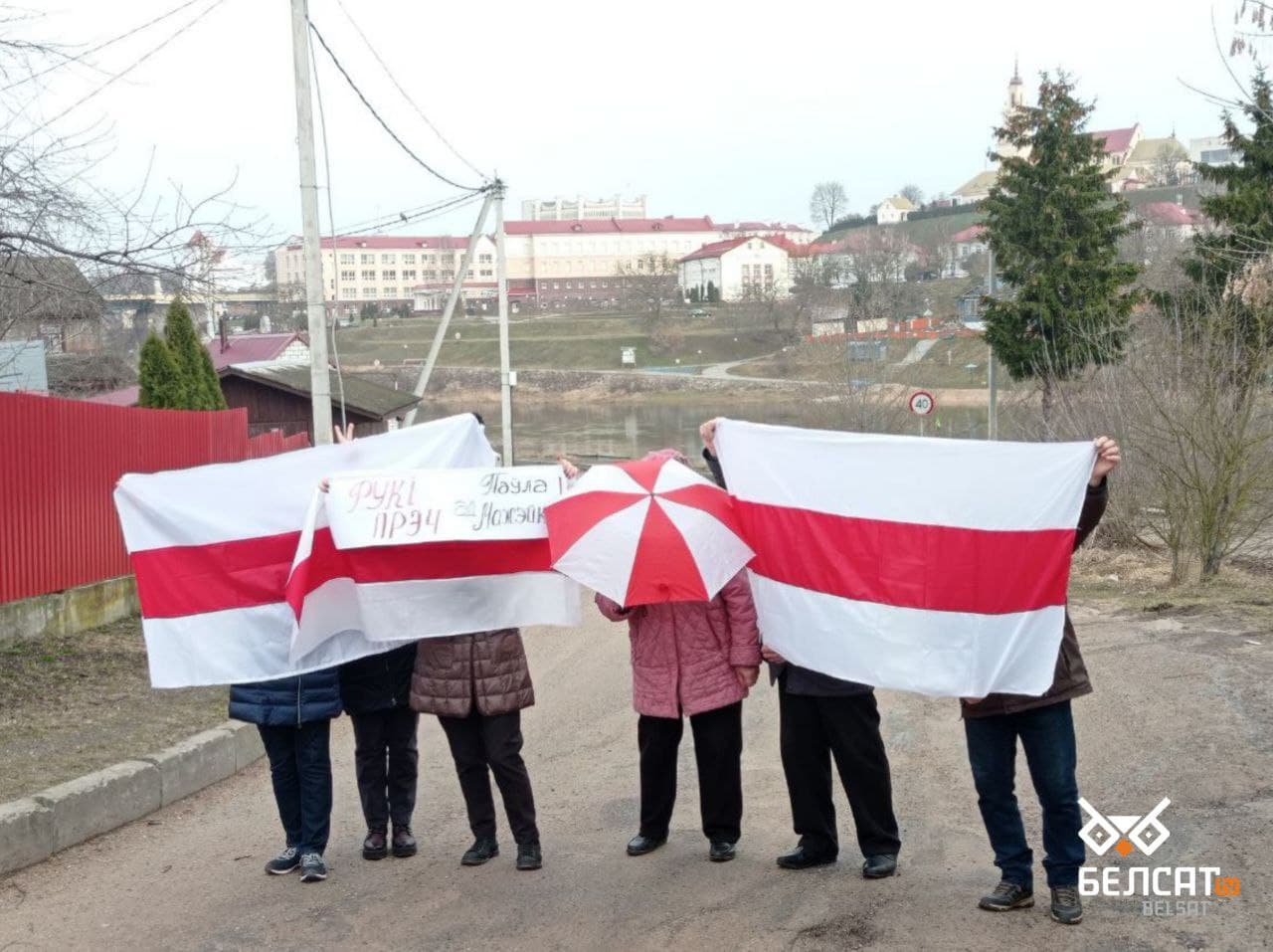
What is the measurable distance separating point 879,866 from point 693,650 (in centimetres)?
129

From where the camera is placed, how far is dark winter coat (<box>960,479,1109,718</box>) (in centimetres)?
552

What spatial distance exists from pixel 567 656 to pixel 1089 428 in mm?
11574

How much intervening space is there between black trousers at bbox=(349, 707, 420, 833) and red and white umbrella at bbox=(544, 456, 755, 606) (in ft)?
4.46

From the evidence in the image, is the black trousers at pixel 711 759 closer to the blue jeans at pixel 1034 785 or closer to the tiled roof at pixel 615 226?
the blue jeans at pixel 1034 785

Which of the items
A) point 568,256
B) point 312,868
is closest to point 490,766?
point 312,868

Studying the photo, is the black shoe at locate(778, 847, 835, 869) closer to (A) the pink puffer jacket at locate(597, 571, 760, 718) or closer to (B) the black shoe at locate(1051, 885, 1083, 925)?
(A) the pink puffer jacket at locate(597, 571, 760, 718)

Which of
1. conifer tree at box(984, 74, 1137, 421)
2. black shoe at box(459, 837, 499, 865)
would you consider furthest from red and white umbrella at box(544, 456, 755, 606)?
conifer tree at box(984, 74, 1137, 421)

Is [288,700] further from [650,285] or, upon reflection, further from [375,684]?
[650,285]

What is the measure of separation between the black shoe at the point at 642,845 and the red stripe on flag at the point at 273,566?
1421 mm

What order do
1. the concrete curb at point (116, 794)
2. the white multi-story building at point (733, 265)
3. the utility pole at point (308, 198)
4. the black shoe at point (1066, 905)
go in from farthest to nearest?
1. the white multi-story building at point (733, 265)
2. the utility pole at point (308, 198)
3. the concrete curb at point (116, 794)
4. the black shoe at point (1066, 905)

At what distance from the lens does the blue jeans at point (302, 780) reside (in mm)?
6574

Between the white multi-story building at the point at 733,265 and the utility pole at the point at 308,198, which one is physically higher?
the white multi-story building at the point at 733,265

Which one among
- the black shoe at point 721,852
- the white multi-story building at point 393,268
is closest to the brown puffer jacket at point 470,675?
the black shoe at point 721,852

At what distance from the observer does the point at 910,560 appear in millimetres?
5938
